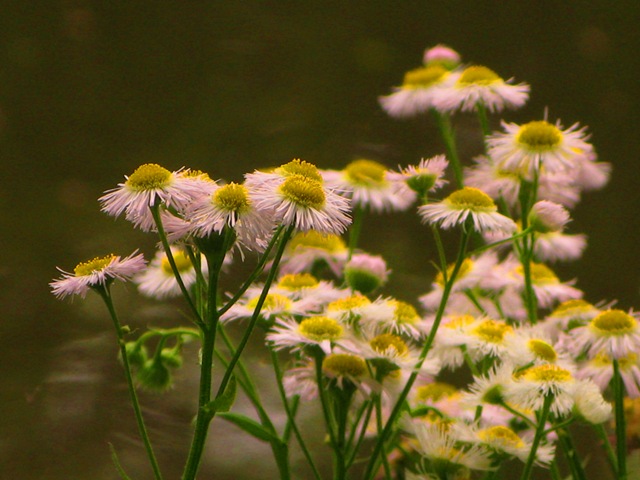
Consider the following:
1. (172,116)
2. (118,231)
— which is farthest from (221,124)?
(118,231)

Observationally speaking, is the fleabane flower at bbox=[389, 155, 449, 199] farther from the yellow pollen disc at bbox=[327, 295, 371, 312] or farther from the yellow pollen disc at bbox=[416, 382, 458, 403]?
the yellow pollen disc at bbox=[416, 382, 458, 403]

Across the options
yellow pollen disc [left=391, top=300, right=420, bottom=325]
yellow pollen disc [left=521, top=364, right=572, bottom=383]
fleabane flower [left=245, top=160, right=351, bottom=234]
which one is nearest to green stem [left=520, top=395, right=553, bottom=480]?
yellow pollen disc [left=521, top=364, right=572, bottom=383]

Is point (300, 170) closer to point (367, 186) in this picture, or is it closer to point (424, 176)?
point (424, 176)

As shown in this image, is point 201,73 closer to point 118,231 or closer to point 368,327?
point 118,231

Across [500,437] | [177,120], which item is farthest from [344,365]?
[177,120]

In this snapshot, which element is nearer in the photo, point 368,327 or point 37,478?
point 368,327

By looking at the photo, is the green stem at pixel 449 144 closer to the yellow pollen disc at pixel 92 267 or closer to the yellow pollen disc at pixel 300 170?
the yellow pollen disc at pixel 300 170
